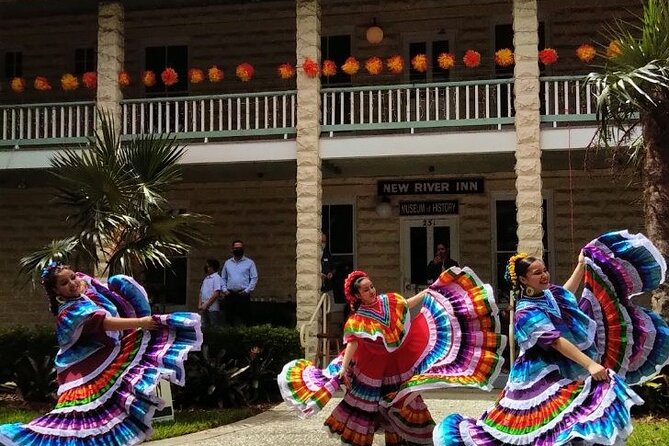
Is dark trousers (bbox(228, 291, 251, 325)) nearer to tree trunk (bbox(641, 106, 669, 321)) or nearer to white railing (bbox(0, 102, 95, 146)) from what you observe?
white railing (bbox(0, 102, 95, 146))

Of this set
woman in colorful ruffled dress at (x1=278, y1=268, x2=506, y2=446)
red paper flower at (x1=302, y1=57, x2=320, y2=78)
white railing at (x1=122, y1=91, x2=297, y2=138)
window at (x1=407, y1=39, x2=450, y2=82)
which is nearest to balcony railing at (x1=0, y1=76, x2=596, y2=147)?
white railing at (x1=122, y1=91, x2=297, y2=138)

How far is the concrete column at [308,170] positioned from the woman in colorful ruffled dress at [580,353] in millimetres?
7252

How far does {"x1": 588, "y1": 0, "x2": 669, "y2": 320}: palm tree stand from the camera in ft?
29.0

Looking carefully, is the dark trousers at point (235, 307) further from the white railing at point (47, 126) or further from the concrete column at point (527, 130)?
the concrete column at point (527, 130)

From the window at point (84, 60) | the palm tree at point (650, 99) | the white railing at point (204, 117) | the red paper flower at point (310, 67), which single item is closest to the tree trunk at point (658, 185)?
the palm tree at point (650, 99)

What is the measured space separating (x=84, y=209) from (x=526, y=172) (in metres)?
6.34

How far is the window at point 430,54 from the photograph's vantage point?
1523 centimetres

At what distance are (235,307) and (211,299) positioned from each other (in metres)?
0.42

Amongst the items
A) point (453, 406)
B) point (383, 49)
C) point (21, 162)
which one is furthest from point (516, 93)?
point (21, 162)

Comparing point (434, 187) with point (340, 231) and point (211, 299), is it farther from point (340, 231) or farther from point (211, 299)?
point (211, 299)

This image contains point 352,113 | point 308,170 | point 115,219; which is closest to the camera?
point 115,219

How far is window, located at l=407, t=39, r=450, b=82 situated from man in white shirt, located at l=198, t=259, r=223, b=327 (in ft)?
18.2

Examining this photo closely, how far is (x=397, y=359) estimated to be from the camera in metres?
6.48

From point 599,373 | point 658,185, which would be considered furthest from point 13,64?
point 599,373
